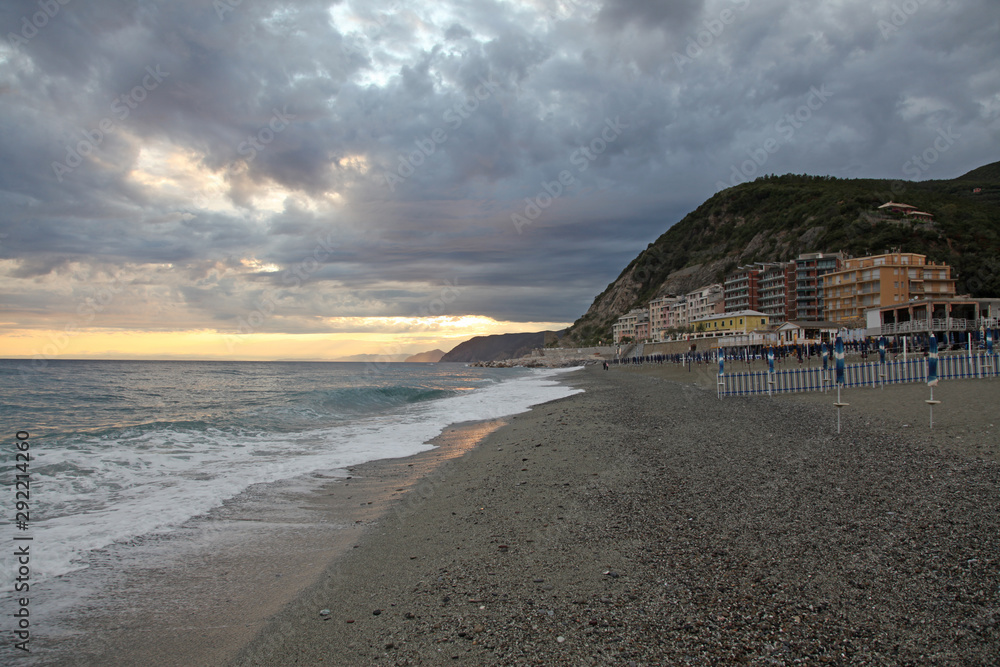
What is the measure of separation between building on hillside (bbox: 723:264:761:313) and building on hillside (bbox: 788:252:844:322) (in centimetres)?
753

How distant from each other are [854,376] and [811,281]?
77664 millimetres

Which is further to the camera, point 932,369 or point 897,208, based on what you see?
point 897,208

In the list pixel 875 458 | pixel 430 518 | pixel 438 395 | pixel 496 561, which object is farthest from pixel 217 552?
pixel 438 395

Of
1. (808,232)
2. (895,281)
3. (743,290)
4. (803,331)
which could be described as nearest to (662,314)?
(743,290)

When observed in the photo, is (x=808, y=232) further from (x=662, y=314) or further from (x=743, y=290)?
(x=662, y=314)

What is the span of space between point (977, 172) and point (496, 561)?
22508 cm

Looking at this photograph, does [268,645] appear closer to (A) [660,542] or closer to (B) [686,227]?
(A) [660,542]

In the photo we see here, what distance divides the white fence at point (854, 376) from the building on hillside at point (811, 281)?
71.1m

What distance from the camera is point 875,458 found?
6809 mm

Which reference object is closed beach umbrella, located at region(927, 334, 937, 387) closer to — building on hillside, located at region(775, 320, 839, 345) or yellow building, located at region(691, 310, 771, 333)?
building on hillside, located at region(775, 320, 839, 345)

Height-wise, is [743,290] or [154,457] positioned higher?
[743,290]

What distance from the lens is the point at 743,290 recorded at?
92.6 meters

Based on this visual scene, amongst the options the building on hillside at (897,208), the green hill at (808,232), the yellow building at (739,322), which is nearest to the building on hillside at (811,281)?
the green hill at (808,232)

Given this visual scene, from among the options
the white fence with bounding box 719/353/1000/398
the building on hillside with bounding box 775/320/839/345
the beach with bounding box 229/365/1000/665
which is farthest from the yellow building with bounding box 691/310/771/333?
the beach with bounding box 229/365/1000/665
